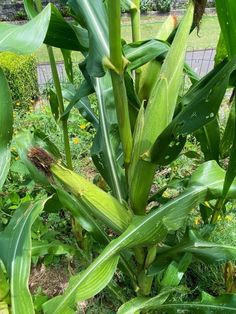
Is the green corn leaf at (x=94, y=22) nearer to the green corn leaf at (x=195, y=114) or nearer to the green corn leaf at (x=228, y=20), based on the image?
the green corn leaf at (x=195, y=114)

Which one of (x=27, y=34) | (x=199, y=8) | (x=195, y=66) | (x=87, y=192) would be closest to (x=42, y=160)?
(x=87, y=192)

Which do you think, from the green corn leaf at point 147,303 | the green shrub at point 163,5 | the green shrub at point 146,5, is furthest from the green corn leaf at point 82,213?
the green shrub at point 163,5

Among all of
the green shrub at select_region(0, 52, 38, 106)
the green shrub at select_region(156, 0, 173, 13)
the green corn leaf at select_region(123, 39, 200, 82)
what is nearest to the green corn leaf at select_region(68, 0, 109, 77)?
the green corn leaf at select_region(123, 39, 200, 82)

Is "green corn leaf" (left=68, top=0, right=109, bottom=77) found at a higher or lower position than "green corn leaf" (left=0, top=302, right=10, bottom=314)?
higher

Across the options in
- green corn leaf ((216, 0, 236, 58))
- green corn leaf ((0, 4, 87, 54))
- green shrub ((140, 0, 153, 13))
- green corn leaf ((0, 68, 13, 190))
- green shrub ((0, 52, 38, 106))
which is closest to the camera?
green corn leaf ((216, 0, 236, 58))

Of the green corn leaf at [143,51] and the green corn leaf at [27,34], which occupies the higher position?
the green corn leaf at [27,34]

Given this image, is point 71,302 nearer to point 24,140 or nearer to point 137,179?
Result: point 137,179

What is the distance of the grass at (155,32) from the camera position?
7.66 meters

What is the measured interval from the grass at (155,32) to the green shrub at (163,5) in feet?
1.12

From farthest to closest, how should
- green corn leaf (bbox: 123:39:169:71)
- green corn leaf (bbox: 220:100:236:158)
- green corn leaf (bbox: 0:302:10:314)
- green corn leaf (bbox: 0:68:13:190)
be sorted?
green corn leaf (bbox: 220:100:236:158) → green corn leaf (bbox: 123:39:169:71) → green corn leaf (bbox: 0:302:10:314) → green corn leaf (bbox: 0:68:13:190)

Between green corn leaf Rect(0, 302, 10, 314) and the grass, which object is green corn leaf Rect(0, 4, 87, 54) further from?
A: the grass

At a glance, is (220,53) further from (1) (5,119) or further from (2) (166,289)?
(2) (166,289)

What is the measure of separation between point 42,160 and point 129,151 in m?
0.25

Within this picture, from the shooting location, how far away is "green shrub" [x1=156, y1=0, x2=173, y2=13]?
36.3 feet
